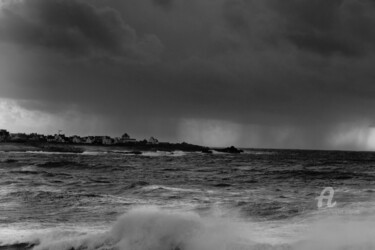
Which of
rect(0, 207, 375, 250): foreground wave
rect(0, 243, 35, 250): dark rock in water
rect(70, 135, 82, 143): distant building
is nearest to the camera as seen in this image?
rect(0, 207, 375, 250): foreground wave

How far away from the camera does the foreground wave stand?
1183 centimetres

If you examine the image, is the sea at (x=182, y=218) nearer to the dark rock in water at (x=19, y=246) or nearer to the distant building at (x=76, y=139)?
the dark rock in water at (x=19, y=246)

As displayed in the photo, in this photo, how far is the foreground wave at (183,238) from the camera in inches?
466

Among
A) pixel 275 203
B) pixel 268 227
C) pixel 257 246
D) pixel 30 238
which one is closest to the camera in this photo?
pixel 257 246

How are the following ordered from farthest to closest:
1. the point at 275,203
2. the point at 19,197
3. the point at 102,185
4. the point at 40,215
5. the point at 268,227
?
the point at 102,185 → the point at 19,197 → the point at 275,203 → the point at 40,215 → the point at 268,227

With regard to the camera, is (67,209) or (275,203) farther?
(275,203)

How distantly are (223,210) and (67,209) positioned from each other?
6843 millimetres

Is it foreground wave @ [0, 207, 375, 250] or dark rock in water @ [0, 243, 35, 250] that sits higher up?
foreground wave @ [0, 207, 375, 250]

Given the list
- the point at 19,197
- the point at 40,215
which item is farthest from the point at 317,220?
the point at 19,197

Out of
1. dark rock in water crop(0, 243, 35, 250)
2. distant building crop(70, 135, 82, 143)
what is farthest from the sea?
distant building crop(70, 135, 82, 143)

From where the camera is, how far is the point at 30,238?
43.9 feet

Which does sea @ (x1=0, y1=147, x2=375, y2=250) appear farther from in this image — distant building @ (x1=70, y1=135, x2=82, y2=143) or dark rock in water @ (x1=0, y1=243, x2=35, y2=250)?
distant building @ (x1=70, y1=135, x2=82, y2=143)

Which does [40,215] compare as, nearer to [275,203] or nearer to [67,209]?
[67,209]

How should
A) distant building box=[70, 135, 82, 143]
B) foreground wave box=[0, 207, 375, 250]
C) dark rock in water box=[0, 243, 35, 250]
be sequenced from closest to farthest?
foreground wave box=[0, 207, 375, 250]
dark rock in water box=[0, 243, 35, 250]
distant building box=[70, 135, 82, 143]
